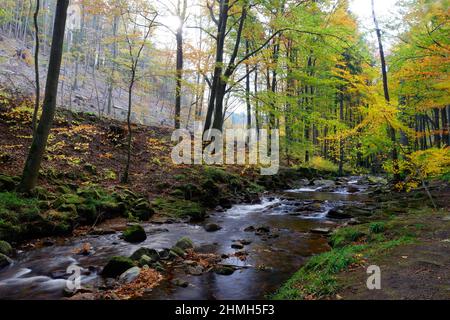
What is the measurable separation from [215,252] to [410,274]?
4234 mm

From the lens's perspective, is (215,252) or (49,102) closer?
(215,252)

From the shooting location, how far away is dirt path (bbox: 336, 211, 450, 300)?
390 centimetres

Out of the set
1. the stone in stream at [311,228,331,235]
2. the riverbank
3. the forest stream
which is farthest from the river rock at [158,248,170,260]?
the stone in stream at [311,228,331,235]

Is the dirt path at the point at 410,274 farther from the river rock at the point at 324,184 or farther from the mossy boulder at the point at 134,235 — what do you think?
the river rock at the point at 324,184

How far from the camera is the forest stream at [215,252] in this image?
5305 mm

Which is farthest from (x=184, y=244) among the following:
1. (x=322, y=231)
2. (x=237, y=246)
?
(x=322, y=231)

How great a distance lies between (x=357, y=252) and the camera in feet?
19.3

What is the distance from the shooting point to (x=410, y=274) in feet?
14.7

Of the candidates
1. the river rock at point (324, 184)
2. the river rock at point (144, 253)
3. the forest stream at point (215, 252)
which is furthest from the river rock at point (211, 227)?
the river rock at point (324, 184)

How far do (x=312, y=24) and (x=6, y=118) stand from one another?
13272 millimetres

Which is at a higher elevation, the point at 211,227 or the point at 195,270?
the point at 211,227

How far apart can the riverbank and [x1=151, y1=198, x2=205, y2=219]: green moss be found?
5044mm

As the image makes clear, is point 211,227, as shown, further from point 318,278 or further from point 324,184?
point 324,184

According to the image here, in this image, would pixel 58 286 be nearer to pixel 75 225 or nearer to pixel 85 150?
pixel 75 225
